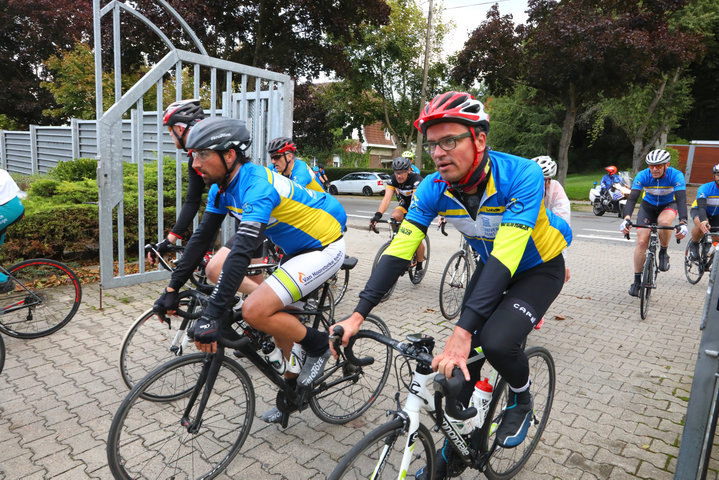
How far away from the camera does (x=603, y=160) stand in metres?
48.2

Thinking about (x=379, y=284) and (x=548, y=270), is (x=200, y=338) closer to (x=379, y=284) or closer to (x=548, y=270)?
(x=379, y=284)

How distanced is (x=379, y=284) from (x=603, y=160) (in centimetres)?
5265

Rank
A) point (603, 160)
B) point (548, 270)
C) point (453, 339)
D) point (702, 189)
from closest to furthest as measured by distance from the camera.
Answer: point (453, 339)
point (548, 270)
point (702, 189)
point (603, 160)

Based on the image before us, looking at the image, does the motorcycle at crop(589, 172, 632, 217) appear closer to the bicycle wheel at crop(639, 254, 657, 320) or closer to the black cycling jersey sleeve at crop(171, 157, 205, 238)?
the bicycle wheel at crop(639, 254, 657, 320)

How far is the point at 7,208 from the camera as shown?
451cm

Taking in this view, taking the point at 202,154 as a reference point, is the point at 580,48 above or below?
above

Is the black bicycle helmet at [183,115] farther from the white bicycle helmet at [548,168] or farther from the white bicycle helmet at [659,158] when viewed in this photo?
the white bicycle helmet at [659,158]

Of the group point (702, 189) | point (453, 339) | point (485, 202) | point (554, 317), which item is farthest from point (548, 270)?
point (702, 189)

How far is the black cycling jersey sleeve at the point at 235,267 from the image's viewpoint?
8.32 ft

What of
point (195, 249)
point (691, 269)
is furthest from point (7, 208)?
point (691, 269)

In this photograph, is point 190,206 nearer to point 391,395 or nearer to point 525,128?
point 391,395

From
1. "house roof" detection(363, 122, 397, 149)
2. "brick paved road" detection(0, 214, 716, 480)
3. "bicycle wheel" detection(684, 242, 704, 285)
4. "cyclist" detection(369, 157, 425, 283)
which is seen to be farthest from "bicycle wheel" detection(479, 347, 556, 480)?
"house roof" detection(363, 122, 397, 149)

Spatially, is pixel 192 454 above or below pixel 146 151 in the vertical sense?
below

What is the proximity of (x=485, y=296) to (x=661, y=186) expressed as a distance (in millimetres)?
6137
